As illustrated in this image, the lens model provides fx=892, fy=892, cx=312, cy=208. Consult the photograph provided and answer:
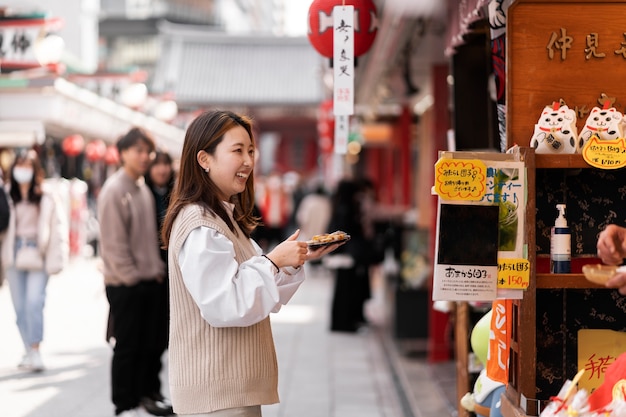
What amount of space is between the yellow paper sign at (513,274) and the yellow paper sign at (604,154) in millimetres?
492

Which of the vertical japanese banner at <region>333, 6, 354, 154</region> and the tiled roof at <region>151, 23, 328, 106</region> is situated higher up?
the tiled roof at <region>151, 23, 328, 106</region>

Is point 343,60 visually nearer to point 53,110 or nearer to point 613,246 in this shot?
point 613,246

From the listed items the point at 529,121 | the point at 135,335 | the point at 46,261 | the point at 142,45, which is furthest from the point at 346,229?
the point at 142,45

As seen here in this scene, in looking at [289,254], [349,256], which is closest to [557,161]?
[289,254]

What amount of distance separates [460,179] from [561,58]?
2.75 ft

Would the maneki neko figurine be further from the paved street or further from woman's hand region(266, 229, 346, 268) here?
the paved street

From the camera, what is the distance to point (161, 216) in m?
7.41

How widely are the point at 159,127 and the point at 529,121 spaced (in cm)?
2021

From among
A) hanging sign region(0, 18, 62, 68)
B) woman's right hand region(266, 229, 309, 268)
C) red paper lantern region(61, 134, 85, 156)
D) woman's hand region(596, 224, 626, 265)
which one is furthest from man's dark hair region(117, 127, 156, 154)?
red paper lantern region(61, 134, 85, 156)

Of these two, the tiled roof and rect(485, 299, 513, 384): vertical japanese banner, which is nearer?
rect(485, 299, 513, 384): vertical japanese banner

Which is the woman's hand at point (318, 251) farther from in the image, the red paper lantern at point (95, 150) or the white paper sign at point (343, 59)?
the red paper lantern at point (95, 150)

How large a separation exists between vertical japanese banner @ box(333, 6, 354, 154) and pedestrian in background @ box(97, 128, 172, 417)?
2.25 meters

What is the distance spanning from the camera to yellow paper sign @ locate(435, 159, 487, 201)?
350 cm

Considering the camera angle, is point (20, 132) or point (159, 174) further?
point (20, 132)
